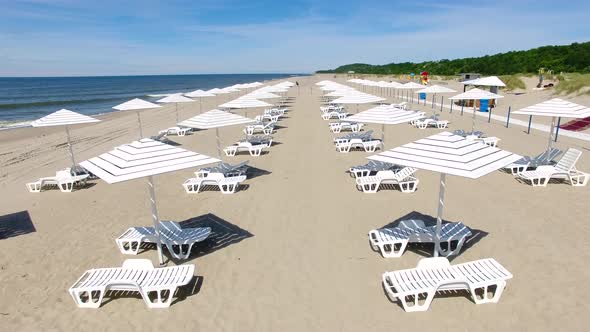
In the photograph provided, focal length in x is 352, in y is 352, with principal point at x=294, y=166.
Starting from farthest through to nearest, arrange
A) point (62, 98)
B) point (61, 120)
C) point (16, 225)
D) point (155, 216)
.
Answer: point (62, 98) < point (61, 120) < point (16, 225) < point (155, 216)

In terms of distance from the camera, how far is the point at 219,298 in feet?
14.1

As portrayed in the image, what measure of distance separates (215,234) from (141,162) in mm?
2091

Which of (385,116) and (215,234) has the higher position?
(385,116)

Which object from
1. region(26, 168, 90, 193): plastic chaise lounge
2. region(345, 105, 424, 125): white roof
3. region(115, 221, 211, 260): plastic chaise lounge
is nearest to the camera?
region(115, 221, 211, 260): plastic chaise lounge

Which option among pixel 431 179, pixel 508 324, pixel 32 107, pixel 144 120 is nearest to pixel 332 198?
pixel 431 179

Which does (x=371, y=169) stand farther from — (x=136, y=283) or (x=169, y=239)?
(x=136, y=283)

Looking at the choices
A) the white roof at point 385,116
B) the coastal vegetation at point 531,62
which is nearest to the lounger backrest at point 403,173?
the white roof at point 385,116

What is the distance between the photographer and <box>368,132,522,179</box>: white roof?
4023 mm

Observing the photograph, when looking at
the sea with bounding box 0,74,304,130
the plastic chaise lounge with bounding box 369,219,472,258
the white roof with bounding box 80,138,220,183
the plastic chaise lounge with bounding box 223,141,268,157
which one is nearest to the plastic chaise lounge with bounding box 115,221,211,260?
the white roof with bounding box 80,138,220,183

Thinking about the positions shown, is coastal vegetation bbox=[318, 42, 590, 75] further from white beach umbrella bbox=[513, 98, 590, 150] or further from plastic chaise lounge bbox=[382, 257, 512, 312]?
plastic chaise lounge bbox=[382, 257, 512, 312]

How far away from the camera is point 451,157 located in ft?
13.6

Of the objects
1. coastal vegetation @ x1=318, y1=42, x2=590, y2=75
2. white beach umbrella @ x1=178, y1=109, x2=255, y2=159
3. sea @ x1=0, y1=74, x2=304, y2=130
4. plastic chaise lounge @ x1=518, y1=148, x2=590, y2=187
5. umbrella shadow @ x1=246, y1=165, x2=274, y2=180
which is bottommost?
sea @ x1=0, y1=74, x2=304, y2=130

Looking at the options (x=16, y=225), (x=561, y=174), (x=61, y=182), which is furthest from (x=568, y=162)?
(x=61, y=182)

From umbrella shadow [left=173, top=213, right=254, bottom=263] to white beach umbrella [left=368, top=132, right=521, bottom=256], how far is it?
271 centimetres
